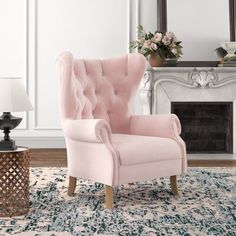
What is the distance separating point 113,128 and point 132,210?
98 centimetres

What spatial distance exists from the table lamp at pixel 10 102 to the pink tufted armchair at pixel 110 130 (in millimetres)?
467

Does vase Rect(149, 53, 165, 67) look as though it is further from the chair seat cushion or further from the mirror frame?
the chair seat cushion

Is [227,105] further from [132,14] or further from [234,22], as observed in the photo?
[132,14]

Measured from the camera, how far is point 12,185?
301cm

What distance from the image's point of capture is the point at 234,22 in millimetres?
5754

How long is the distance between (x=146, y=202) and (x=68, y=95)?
905mm

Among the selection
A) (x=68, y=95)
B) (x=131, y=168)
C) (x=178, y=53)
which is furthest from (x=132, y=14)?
(x=131, y=168)

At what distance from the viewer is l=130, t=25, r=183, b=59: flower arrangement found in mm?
5391

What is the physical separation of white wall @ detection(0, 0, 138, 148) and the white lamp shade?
10.0 feet

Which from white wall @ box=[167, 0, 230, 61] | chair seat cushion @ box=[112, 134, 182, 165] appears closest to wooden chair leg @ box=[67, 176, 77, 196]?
chair seat cushion @ box=[112, 134, 182, 165]

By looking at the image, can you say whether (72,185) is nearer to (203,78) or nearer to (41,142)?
(203,78)

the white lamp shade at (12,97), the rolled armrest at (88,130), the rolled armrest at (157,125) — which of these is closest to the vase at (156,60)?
the rolled armrest at (157,125)

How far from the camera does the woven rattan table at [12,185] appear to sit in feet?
9.78

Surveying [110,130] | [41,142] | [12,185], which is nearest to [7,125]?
[12,185]
